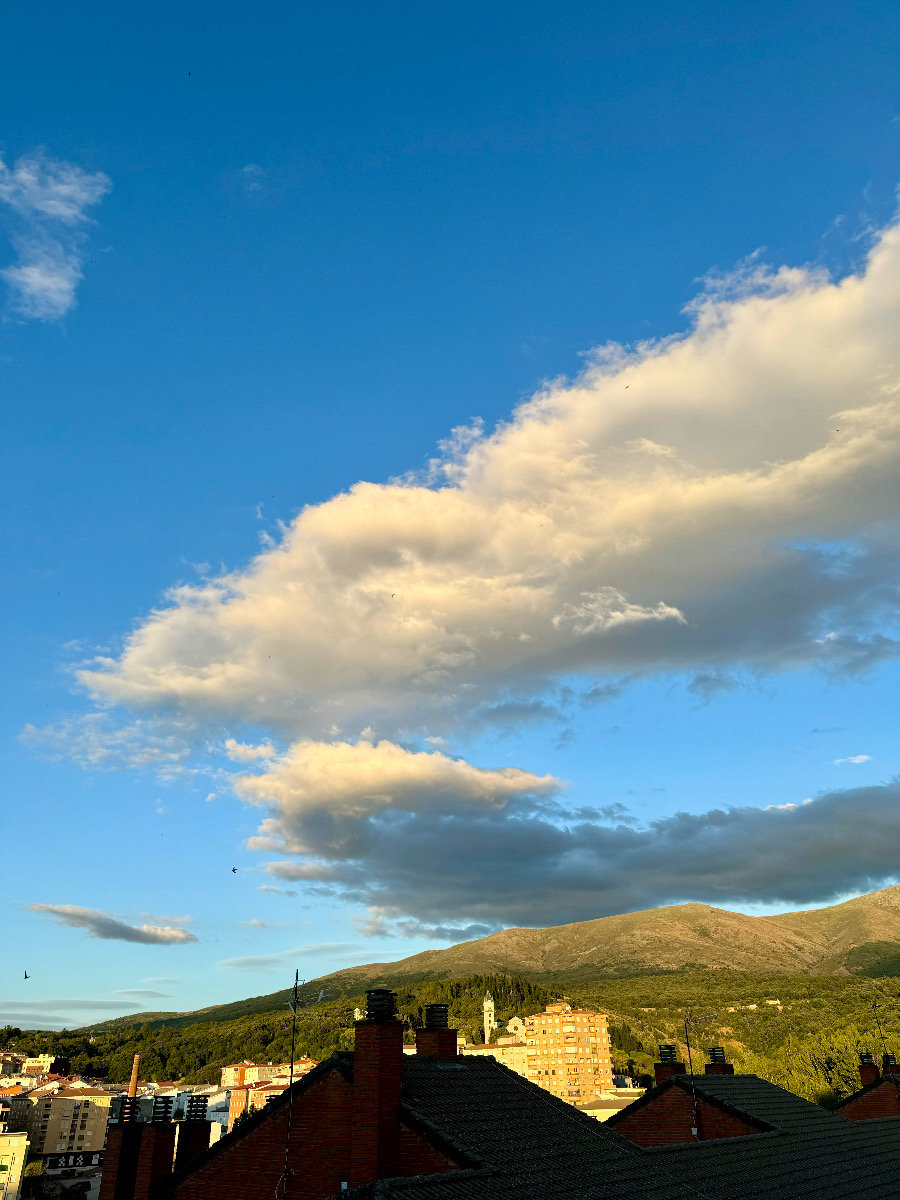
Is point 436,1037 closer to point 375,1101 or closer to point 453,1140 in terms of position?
point 453,1140

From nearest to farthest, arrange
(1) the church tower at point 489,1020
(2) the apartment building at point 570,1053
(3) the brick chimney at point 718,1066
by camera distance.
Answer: (3) the brick chimney at point 718,1066 < (2) the apartment building at point 570,1053 < (1) the church tower at point 489,1020

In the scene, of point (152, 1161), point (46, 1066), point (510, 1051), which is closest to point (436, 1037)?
point (152, 1161)

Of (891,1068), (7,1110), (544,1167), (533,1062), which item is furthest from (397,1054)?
(533,1062)

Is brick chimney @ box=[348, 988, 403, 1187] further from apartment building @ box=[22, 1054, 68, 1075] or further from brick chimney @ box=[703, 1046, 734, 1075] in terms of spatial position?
apartment building @ box=[22, 1054, 68, 1075]

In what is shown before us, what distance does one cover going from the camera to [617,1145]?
23625mm

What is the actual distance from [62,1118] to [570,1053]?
90.5 metres

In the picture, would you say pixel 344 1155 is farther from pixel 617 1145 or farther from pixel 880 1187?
pixel 880 1187

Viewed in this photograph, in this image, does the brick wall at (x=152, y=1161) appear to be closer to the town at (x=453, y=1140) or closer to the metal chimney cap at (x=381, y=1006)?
the town at (x=453, y=1140)

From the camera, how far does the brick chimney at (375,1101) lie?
19.4 m

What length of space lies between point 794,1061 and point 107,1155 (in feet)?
290

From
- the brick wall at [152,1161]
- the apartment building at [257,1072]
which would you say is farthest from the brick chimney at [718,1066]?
the apartment building at [257,1072]

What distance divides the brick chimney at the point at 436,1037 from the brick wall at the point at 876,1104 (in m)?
27.7

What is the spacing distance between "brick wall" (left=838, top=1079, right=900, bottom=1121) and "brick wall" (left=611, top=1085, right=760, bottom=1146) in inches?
547

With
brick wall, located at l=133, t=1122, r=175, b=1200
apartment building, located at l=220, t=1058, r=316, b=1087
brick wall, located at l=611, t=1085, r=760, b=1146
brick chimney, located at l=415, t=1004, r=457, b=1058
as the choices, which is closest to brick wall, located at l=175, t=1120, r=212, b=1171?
brick wall, located at l=133, t=1122, r=175, b=1200
